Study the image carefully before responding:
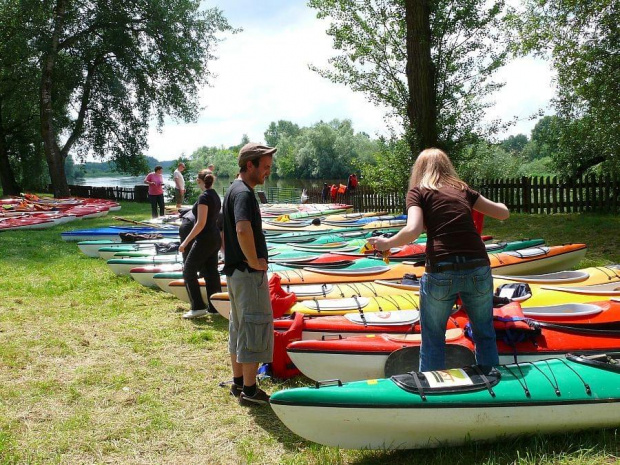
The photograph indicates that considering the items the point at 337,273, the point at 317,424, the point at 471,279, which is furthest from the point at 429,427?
the point at 337,273

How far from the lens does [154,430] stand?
10.8 feet

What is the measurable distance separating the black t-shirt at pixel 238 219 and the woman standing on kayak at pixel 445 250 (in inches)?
33.8

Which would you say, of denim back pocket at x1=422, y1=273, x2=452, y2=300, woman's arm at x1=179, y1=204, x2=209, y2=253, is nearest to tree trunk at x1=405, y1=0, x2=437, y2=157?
woman's arm at x1=179, y1=204, x2=209, y2=253

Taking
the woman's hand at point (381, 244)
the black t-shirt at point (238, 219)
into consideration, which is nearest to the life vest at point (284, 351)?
the black t-shirt at point (238, 219)

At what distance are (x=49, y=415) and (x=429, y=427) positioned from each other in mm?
2513

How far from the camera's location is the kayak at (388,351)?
11.6ft

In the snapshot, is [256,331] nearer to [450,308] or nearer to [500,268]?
[450,308]

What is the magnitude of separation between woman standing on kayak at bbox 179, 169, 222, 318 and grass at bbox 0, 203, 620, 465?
288mm

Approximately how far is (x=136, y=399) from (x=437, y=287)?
2311 millimetres

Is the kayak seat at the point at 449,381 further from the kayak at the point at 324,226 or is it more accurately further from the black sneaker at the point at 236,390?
the kayak at the point at 324,226

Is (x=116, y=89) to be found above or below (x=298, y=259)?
above

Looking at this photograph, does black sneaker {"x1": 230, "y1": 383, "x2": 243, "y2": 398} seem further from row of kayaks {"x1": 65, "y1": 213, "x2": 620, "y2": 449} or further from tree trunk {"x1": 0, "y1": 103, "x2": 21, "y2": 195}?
tree trunk {"x1": 0, "y1": 103, "x2": 21, "y2": 195}

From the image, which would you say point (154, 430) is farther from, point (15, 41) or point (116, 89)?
point (116, 89)

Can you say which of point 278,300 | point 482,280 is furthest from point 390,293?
point 482,280
